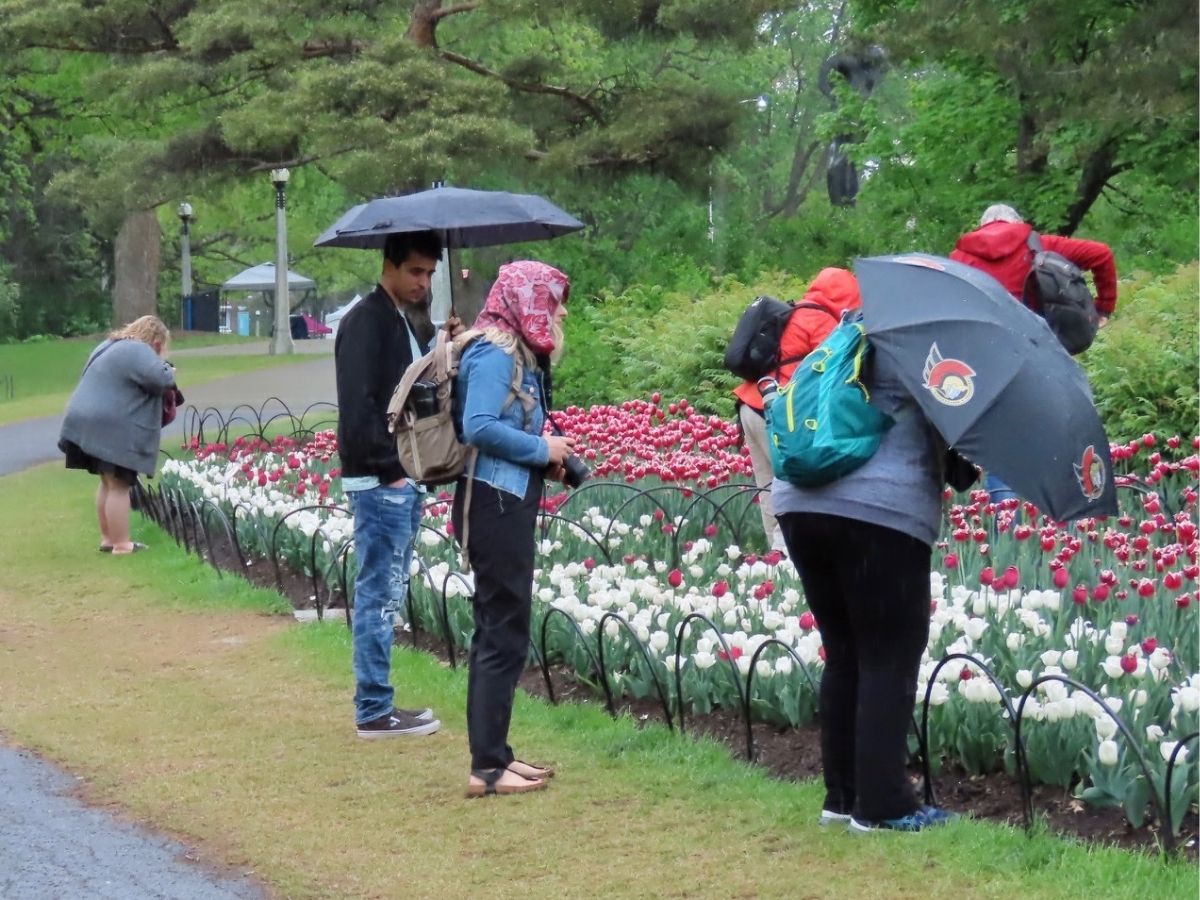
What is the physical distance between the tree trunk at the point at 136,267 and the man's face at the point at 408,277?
31.2 m

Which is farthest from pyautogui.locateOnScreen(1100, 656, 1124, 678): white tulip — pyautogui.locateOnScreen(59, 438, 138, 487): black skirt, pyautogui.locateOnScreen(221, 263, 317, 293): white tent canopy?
pyautogui.locateOnScreen(221, 263, 317, 293): white tent canopy

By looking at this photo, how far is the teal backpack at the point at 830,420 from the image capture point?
4.46 meters

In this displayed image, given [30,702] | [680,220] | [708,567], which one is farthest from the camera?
[680,220]

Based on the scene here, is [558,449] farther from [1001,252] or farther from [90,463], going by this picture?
[90,463]

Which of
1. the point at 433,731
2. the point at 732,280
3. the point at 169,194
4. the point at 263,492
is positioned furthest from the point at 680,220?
the point at 433,731

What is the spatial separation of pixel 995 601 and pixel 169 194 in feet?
50.0

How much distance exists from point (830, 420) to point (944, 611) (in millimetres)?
1785

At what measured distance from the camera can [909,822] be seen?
4.73 m

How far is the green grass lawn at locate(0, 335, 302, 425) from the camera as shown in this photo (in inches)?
1036

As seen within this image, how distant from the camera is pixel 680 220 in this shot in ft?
84.8

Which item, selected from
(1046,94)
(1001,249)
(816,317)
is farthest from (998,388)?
(1046,94)

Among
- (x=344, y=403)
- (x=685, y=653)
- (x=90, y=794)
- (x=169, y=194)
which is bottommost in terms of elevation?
(x=90, y=794)

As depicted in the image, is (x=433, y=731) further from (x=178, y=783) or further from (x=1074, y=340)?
(x=1074, y=340)

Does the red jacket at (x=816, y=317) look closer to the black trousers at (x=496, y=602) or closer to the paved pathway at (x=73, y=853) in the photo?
the black trousers at (x=496, y=602)
